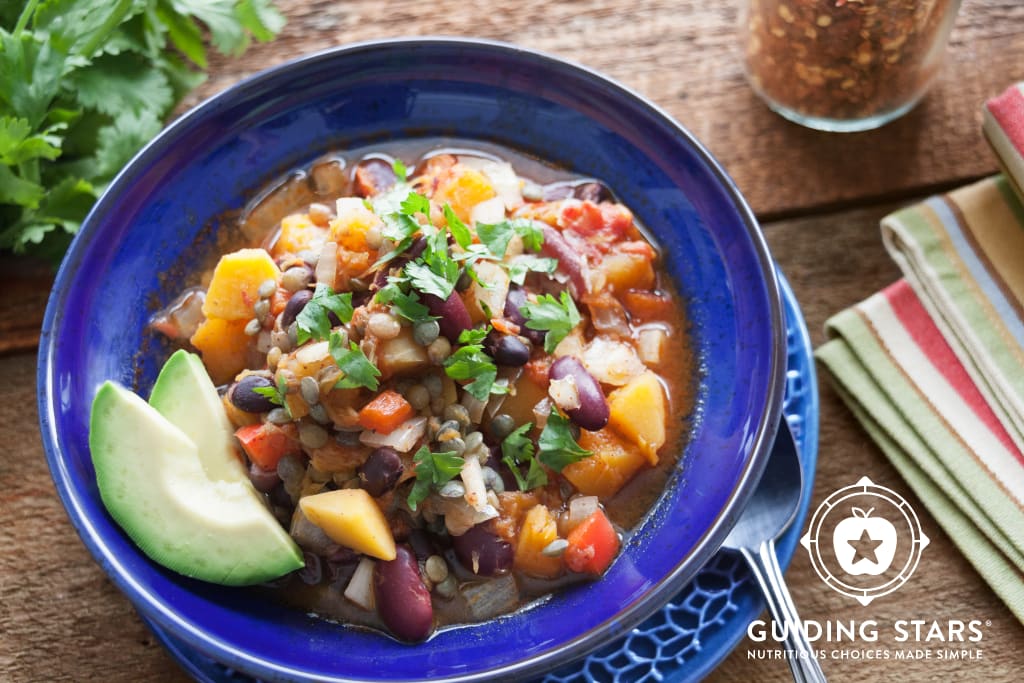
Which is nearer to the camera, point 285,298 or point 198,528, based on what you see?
point 198,528

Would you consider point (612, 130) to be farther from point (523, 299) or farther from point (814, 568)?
point (814, 568)

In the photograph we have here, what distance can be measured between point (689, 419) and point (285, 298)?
128cm

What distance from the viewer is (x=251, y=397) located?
9.06 feet

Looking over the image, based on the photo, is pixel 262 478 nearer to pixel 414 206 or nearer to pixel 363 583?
pixel 363 583

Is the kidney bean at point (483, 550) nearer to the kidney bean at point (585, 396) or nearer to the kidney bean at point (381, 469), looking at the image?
the kidney bean at point (381, 469)

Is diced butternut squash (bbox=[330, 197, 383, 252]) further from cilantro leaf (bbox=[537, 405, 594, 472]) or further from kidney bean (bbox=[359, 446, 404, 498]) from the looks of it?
→ cilantro leaf (bbox=[537, 405, 594, 472])

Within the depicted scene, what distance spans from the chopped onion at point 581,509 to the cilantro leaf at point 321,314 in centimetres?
84

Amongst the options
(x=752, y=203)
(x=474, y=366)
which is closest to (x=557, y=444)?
(x=474, y=366)

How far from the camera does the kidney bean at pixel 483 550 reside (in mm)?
2775

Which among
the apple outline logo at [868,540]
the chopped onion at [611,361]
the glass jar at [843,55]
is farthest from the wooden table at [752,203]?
the chopped onion at [611,361]

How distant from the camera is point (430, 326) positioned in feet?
8.82

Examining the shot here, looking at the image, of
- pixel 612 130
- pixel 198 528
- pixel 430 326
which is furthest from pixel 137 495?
pixel 612 130

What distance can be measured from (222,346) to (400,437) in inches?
28.4

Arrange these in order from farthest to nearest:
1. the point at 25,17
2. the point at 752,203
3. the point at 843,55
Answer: the point at 752,203
the point at 843,55
the point at 25,17
